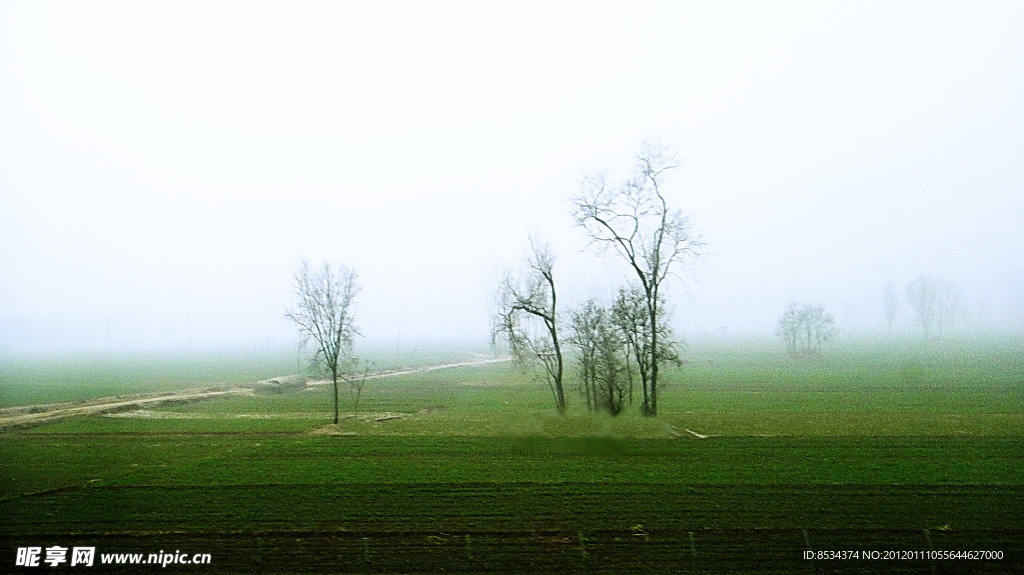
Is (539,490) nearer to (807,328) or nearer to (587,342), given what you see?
(587,342)

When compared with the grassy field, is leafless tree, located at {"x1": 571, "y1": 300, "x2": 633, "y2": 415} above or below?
above

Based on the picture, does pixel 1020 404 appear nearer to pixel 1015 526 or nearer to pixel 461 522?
pixel 1015 526

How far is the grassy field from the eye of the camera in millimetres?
12055

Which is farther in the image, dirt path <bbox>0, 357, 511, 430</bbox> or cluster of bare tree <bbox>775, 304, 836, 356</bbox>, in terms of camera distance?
cluster of bare tree <bbox>775, 304, 836, 356</bbox>

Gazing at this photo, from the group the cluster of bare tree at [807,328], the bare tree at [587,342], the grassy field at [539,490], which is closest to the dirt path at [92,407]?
the grassy field at [539,490]

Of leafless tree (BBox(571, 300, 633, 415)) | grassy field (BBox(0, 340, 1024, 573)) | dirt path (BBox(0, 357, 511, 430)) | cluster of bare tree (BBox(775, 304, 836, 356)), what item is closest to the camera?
grassy field (BBox(0, 340, 1024, 573))

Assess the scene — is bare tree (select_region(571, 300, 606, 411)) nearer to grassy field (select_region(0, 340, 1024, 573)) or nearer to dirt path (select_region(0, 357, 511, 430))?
grassy field (select_region(0, 340, 1024, 573))

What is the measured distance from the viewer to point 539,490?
54.7ft

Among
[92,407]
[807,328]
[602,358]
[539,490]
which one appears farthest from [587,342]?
[807,328]

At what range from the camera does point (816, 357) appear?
268 feet

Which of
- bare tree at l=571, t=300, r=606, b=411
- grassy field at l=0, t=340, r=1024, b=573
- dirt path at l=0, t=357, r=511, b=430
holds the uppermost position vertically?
bare tree at l=571, t=300, r=606, b=411

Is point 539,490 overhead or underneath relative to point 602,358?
underneath

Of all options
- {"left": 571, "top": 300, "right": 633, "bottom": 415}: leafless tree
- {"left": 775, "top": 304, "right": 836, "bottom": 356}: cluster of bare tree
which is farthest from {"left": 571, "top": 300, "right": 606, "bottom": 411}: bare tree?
{"left": 775, "top": 304, "right": 836, "bottom": 356}: cluster of bare tree

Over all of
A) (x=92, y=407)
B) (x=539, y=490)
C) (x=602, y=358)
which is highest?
(x=602, y=358)
